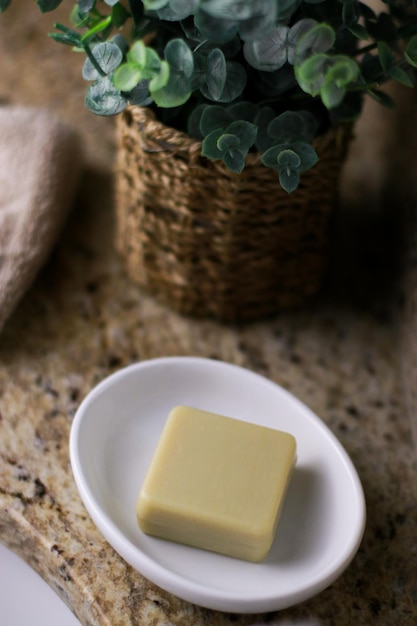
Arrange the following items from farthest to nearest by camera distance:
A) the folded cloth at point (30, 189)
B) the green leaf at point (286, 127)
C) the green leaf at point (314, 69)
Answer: the folded cloth at point (30, 189) → the green leaf at point (286, 127) → the green leaf at point (314, 69)

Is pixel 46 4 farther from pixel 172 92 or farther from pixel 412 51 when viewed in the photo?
pixel 412 51

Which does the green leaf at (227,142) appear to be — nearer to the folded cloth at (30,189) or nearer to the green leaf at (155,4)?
the green leaf at (155,4)

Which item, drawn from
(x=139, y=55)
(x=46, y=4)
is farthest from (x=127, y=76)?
(x=46, y=4)

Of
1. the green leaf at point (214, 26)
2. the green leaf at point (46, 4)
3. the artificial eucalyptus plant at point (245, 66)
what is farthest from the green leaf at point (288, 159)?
the green leaf at point (46, 4)

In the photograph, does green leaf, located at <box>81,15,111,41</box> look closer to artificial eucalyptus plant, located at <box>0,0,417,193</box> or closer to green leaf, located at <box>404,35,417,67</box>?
artificial eucalyptus plant, located at <box>0,0,417,193</box>

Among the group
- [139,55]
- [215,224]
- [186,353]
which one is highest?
[139,55]

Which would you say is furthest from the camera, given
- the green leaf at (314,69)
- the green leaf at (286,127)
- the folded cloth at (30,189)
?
the folded cloth at (30,189)

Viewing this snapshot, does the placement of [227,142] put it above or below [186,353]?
above

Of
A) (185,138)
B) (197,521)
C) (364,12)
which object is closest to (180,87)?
(185,138)
